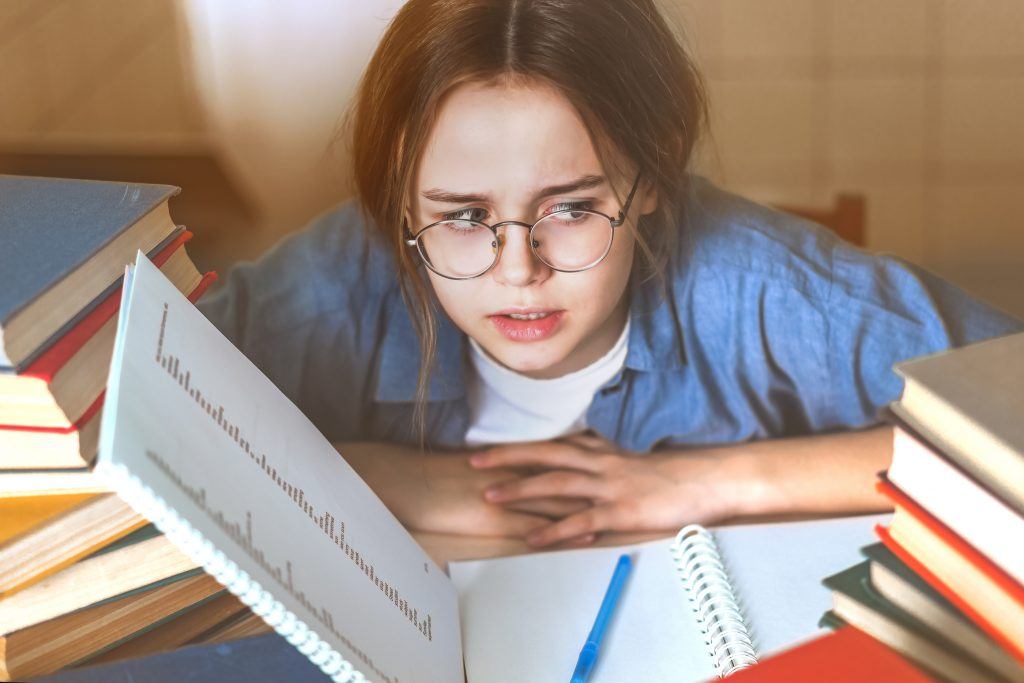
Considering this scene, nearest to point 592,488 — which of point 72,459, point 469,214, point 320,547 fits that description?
point 469,214

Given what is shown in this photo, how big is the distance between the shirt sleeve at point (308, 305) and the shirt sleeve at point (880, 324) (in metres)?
0.42

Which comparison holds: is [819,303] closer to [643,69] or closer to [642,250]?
[642,250]

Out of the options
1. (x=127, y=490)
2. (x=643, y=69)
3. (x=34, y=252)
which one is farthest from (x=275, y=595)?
(x=643, y=69)

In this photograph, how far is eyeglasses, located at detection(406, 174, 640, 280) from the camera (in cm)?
87

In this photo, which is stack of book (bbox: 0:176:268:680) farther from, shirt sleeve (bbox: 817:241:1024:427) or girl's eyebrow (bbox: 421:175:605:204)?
shirt sleeve (bbox: 817:241:1024:427)

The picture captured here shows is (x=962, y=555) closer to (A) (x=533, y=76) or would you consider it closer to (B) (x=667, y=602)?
(B) (x=667, y=602)

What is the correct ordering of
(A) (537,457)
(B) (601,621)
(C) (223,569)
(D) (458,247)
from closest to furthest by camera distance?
(C) (223,569) < (B) (601,621) < (D) (458,247) < (A) (537,457)

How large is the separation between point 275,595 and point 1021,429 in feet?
1.27

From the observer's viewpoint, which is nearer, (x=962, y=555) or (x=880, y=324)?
(x=962, y=555)

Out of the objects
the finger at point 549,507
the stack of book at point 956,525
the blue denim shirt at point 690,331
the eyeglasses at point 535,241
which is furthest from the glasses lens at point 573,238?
the stack of book at point 956,525

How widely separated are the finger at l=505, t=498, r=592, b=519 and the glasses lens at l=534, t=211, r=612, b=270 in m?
0.22

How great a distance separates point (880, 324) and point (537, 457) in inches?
A: 13.1

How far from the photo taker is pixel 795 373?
1051mm

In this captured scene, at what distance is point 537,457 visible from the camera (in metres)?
1.01
